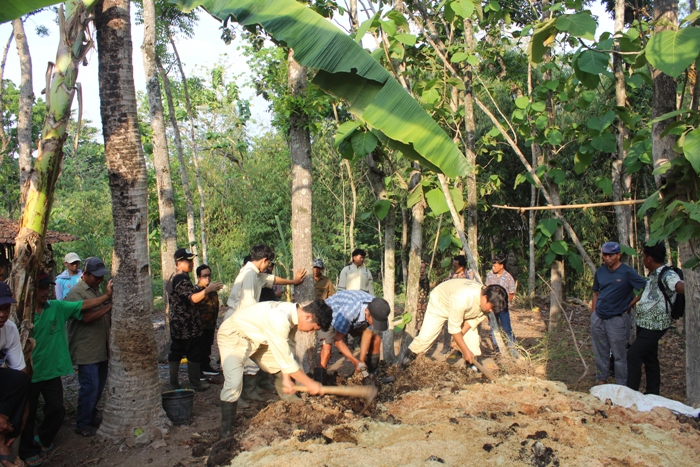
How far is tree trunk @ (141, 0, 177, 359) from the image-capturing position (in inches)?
337

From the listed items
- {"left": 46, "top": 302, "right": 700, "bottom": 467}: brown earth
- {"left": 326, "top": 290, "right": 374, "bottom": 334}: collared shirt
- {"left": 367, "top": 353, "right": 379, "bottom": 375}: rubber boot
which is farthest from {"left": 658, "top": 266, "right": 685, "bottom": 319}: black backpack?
{"left": 367, "top": 353, "right": 379, "bottom": 375}: rubber boot

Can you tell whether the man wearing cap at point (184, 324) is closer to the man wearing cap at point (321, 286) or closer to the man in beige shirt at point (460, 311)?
the man wearing cap at point (321, 286)

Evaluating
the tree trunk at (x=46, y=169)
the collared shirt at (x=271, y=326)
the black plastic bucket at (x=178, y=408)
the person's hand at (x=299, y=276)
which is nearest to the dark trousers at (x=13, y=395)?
the tree trunk at (x=46, y=169)

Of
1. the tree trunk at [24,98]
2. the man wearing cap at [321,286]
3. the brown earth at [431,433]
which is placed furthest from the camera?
the tree trunk at [24,98]

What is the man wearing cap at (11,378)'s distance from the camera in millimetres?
3814

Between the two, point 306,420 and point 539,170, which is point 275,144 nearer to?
point 539,170

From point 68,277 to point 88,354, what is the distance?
3.40 metres

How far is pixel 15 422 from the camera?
157 inches

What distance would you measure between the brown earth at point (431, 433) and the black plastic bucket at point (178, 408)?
3.2 inches

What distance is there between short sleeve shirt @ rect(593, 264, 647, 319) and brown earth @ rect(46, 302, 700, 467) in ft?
3.28

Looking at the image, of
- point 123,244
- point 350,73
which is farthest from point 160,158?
point 350,73

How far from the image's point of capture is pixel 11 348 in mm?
3928

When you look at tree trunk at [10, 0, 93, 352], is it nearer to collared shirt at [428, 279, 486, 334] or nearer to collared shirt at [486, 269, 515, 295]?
Result: collared shirt at [428, 279, 486, 334]

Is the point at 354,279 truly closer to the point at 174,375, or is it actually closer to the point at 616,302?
the point at 174,375
